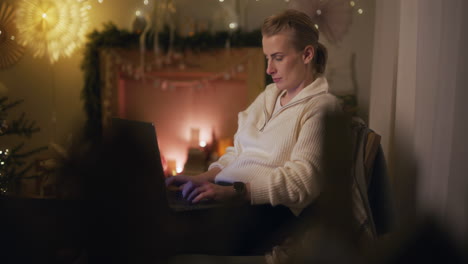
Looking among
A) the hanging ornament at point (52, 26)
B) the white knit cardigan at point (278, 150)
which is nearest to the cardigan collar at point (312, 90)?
the white knit cardigan at point (278, 150)

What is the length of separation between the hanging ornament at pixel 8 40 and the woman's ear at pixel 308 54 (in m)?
2.72

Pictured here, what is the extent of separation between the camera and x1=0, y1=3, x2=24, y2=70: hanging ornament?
2.68 meters

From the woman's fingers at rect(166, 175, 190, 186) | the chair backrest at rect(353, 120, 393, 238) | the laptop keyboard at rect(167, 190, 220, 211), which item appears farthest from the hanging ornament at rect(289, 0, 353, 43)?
the laptop keyboard at rect(167, 190, 220, 211)

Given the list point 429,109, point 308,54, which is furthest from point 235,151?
point 429,109

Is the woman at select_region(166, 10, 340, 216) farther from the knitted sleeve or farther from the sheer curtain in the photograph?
the sheer curtain

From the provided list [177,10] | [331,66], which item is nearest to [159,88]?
[177,10]

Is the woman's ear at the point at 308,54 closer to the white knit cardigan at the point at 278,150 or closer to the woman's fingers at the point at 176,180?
the white knit cardigan at the point at 278,150

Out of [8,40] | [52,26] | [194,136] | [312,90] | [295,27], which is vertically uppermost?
[52,26]

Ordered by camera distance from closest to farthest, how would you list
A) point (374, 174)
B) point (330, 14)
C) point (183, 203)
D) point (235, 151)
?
point (183, 203) → point (374, 174) → point (235, 151) → point (330, 14)

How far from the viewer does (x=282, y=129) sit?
0.87 m

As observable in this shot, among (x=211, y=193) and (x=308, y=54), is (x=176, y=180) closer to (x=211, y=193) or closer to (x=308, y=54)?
(x=211, y=193)

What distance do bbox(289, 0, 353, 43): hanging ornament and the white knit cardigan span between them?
1.62m

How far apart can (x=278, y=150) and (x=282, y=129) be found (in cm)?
6

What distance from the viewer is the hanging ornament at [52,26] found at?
8.96ft
